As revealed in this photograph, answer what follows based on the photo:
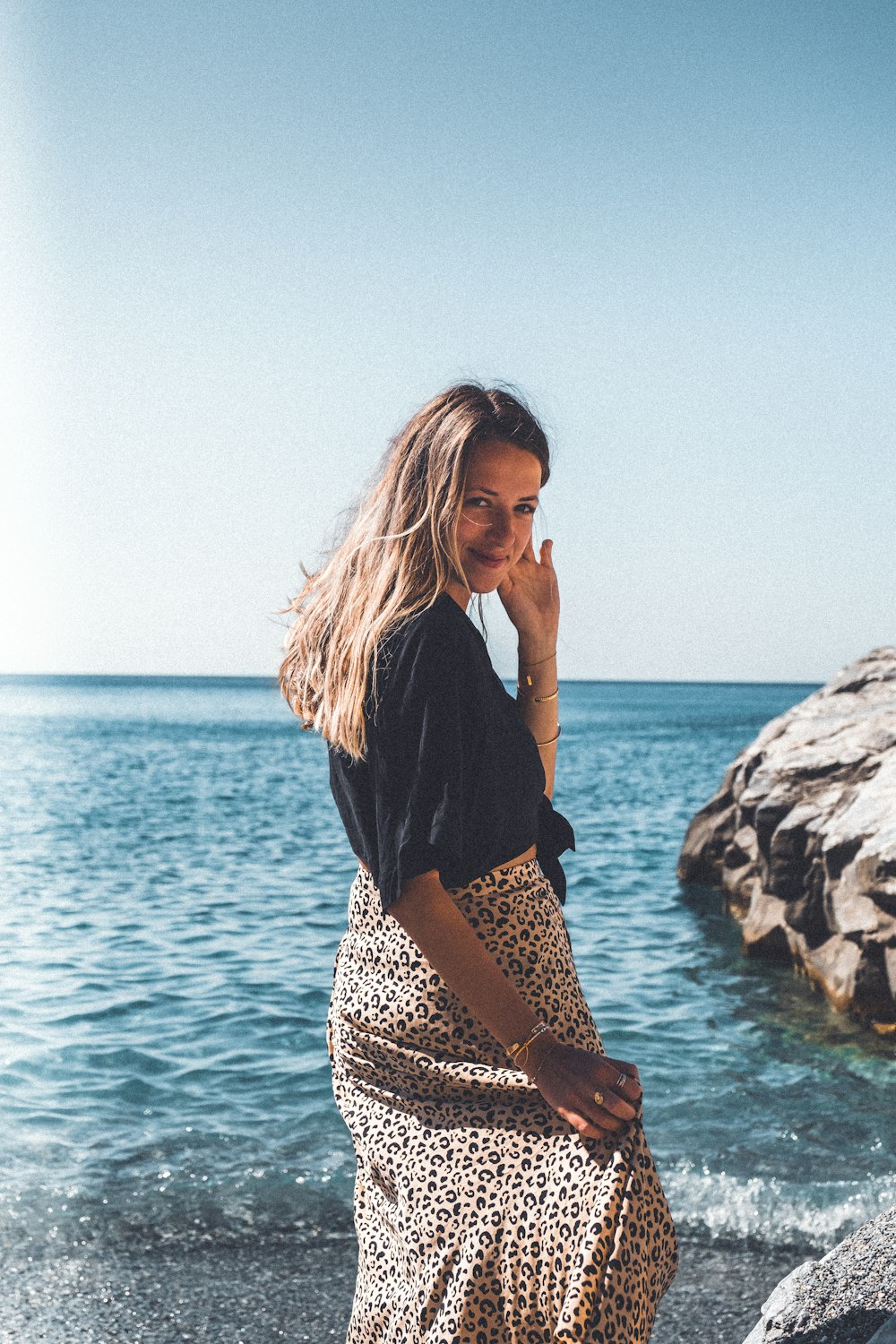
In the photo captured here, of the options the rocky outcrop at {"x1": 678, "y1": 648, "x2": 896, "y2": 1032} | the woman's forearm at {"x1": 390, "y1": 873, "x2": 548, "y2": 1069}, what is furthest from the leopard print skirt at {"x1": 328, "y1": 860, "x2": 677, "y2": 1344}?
the rocky outcrop at {"x1": 678, "y1": 648, "x2": 896, "y2": 1032}

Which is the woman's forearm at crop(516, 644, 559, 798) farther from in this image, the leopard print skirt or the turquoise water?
the turquoise water

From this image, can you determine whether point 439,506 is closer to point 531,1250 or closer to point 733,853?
point 531,1250

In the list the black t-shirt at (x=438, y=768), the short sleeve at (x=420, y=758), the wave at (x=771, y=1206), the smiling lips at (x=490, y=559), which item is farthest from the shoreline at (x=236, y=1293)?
the smiling lips at (x=490, y=559)

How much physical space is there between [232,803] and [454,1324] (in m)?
23.1

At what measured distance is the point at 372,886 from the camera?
226 cm

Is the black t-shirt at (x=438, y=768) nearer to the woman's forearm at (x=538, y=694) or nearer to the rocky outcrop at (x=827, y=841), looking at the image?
the woman's forearm at (x=538, y=694)

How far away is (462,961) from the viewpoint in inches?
77.0

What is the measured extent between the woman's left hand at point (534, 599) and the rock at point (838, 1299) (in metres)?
1.95

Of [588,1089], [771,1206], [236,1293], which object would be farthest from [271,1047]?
[588,1089]

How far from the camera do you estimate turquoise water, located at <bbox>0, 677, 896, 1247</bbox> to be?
5.51 meters

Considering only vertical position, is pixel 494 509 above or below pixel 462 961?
above

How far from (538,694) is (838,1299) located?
6.25 feet

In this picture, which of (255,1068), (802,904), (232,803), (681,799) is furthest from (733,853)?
(232,803)

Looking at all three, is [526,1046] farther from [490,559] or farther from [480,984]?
[490,559]
